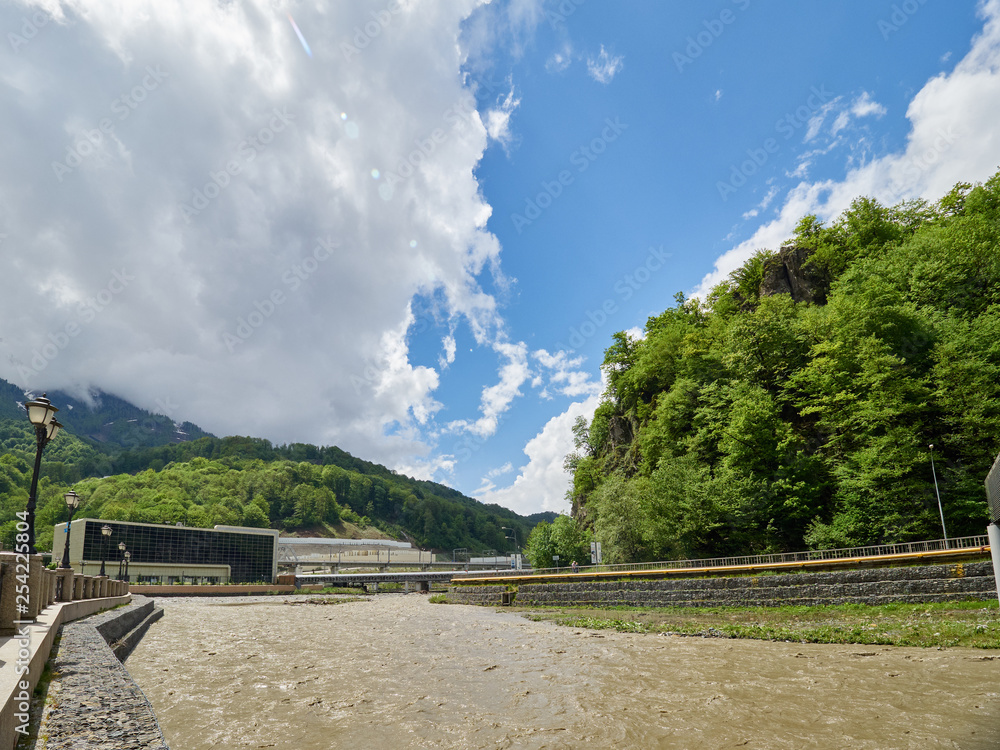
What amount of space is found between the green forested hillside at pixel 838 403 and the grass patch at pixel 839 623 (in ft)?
30.0

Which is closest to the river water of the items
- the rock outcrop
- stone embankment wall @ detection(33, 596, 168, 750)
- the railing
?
stone embankment wall @ detection(33, 596, 168, 750)

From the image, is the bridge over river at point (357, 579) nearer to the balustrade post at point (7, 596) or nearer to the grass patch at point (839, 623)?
the grass patch at point (839, 623)

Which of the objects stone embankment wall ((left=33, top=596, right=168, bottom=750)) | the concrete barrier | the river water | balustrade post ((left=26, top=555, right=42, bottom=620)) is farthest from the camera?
balustrade post ((left=26, top=555, right=42, bottom=620))

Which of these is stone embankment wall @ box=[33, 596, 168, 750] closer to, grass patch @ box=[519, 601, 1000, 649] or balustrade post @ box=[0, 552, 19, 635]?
balustrade post @ box=[0, 552, 19, 635]

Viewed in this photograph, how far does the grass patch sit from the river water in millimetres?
1289

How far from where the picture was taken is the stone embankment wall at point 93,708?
5.17 m

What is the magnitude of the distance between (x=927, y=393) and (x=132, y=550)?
103 metres

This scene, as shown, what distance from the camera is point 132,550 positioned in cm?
8512

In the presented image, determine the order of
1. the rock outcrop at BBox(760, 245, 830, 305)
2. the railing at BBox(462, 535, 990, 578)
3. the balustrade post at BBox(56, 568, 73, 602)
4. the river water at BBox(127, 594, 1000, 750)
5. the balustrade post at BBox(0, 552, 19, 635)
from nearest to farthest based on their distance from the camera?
the balustrade post at BBox(0, 552, 19, 635)
the river water at BBox(127, 594, 1000, 750)
the balustrade post at BBox(56, 568, 73, 602)
the railing at BBox(462, 535, 990, 578)
the rock outcrop at BBox(760, 245, 830, 305)

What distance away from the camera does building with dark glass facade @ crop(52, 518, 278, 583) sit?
81250 millimetres

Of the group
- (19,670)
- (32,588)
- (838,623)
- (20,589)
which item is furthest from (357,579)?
(19,670)

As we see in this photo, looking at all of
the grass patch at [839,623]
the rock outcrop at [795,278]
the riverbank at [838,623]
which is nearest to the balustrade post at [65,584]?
the riverbank at [838,623]

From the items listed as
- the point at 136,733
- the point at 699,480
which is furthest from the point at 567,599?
the point at 136,733

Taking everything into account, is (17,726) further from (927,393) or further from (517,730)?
(927,393)
